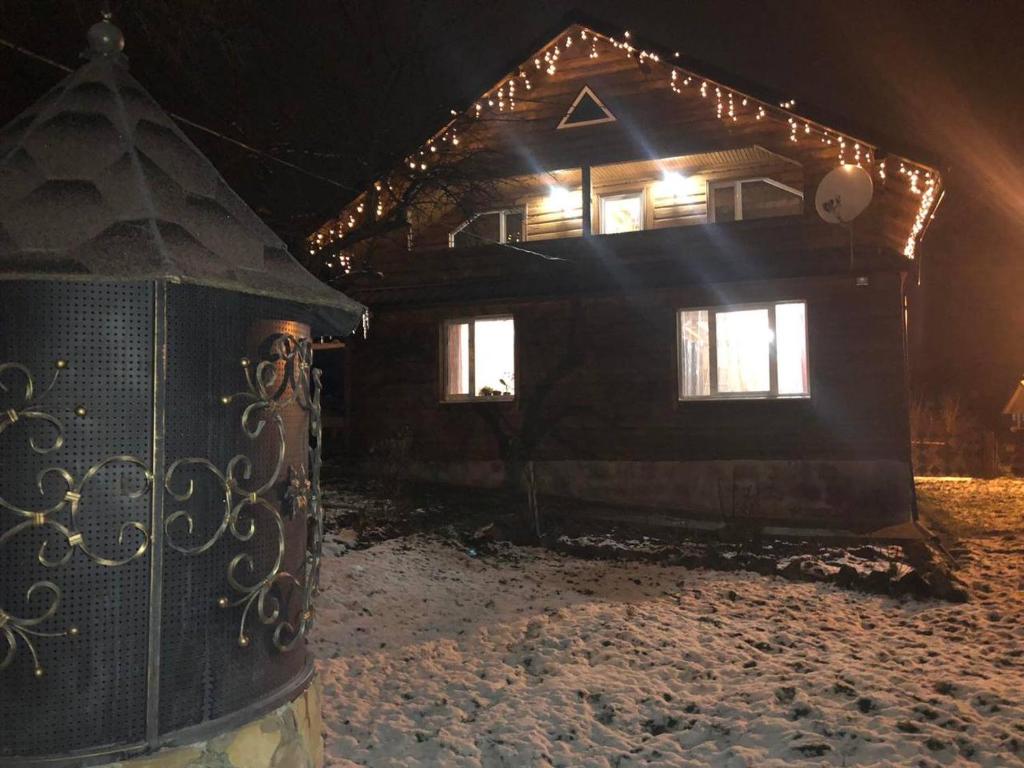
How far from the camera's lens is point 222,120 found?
9.06 m

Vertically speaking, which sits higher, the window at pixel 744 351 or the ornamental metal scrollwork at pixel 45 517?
the window at pixel 744 351

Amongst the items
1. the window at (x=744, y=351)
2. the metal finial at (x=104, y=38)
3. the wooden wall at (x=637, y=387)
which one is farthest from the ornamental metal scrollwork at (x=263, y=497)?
the window at (x=744, y=351)

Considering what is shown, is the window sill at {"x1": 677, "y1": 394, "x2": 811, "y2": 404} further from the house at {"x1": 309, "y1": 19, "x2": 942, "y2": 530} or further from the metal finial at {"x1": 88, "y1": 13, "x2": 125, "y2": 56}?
the metal finial at {"x1": 88, "y1": 13, "x2": 125, "y2": 56}

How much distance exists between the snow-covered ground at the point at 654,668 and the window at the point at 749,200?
262 inches

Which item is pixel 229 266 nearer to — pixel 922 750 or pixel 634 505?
pixel 922 750

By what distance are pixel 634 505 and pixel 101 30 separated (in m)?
10.1

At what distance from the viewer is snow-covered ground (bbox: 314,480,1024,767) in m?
4.32

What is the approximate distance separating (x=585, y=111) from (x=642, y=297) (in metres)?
3.68

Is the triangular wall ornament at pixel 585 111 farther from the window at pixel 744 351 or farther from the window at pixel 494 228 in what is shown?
the window at pixel 744 351

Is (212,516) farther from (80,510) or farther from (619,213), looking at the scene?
(619,213)

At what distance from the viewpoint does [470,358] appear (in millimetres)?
14234

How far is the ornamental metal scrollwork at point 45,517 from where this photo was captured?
8.96ft

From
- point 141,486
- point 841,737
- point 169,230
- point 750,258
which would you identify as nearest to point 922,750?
point 841,737

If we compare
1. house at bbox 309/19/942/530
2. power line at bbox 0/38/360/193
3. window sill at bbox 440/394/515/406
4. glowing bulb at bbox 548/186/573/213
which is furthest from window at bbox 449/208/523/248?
power line at bbox 0/38/360/193
